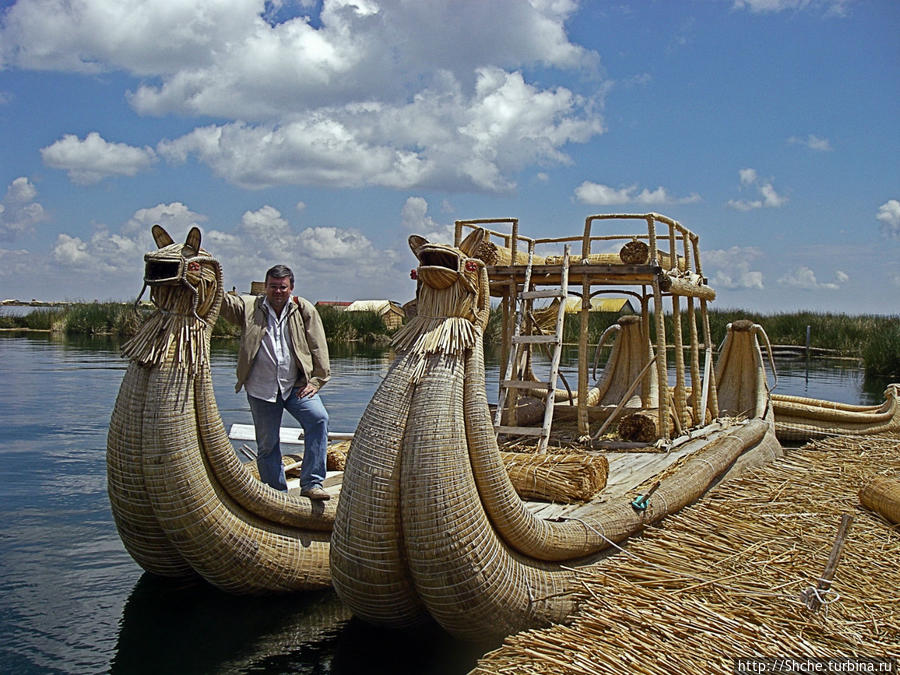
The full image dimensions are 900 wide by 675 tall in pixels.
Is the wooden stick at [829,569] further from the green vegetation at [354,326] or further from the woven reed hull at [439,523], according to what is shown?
the green vegetation at [354,326]

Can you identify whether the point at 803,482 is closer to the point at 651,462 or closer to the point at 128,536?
the point at 651,462

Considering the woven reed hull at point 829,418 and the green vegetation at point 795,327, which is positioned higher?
the green vegetation at point 795,327

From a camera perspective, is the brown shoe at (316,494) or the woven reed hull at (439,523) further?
the brown shoe at (316,494)

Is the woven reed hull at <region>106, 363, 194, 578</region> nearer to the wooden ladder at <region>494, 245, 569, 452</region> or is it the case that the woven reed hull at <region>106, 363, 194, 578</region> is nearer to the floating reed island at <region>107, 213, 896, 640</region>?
the floating reed island at <region>107, 213, 896, 640</region>

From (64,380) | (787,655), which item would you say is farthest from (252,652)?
(64,380)

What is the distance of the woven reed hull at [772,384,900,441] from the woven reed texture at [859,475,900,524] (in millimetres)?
9344

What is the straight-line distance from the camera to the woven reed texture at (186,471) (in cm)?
543

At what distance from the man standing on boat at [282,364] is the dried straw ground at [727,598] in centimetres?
241

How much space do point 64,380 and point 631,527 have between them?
19.9 metres

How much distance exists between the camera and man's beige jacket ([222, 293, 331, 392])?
6.34 m

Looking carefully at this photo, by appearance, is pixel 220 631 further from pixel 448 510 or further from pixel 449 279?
pixel 449 279

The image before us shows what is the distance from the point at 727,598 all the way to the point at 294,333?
12.0 feet

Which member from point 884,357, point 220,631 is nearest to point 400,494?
point 220,631

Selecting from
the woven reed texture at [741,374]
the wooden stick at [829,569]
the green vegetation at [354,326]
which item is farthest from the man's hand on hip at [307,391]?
the green vegetation at [354,326]
